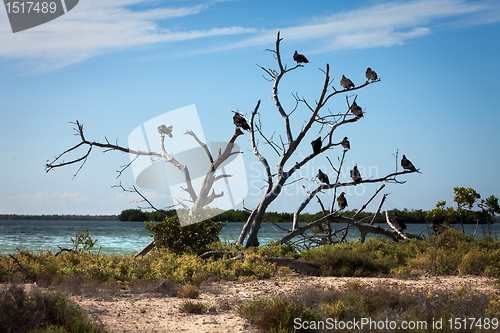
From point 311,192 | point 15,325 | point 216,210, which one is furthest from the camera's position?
point 311,192

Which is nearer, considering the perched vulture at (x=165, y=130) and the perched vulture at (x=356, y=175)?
the perched vulture at (x=356, y=175)

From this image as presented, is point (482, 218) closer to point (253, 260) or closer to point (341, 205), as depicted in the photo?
point (341, 205)

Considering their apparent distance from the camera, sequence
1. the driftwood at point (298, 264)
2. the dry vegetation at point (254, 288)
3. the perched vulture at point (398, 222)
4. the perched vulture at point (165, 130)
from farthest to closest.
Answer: the perched vulture at point (165, 130)
the perched vulture at point (398, 222)
the driftwood at point (298, 264)
the dry vegetation at point (254, 288)

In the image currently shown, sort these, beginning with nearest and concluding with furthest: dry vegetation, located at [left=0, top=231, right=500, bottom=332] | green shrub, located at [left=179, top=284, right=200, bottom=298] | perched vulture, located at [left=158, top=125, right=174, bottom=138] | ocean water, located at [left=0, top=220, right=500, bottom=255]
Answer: dry vegetation, located at [left=0, top=231, right=500, bottom=332] → green shrub, located at [left=179, top=284, right=200, bottom=298] → perched vulture, located at [left=158, top=125, right=174, bottom=138] → ocean water, located at [left=0, top=220, right=500, bottom=255]

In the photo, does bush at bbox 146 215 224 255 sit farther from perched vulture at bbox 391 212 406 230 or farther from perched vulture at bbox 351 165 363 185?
perched vulture at bbox 391 212 406 230

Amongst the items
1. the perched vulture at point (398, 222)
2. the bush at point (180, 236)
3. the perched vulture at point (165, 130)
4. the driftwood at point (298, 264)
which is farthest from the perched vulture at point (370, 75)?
the perched vulture at point (165, 130)

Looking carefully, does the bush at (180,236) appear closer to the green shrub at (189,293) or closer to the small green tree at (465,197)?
the green shrub at (189,293)

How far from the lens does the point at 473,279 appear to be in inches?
322

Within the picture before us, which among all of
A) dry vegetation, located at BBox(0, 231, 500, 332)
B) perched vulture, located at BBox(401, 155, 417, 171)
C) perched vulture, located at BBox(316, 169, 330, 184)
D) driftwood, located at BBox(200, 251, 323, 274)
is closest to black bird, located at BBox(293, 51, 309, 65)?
perched vulture, located at BBox(316, 169, 330, 184)

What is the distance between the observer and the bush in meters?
9.95

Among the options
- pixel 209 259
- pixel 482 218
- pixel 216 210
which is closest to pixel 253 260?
pixel 209 259

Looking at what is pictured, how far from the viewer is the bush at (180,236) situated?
9.95 meters

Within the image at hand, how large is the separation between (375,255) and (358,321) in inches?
233

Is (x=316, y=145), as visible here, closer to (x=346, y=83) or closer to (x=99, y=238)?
(x=346, y=83)
